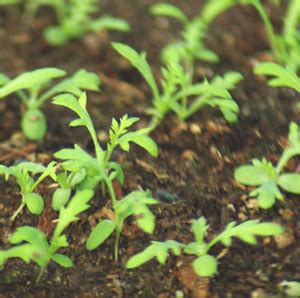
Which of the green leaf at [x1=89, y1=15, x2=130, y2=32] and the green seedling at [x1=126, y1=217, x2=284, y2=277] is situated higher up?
the green leaf at [x1=89, y1=15, x2=130, y2=32]

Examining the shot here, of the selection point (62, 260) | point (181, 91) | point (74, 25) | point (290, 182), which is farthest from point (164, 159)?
point (74, 25)

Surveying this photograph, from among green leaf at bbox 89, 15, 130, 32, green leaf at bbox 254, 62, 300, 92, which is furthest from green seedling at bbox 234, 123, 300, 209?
green leaf at bbox 89, 15, 130, 32

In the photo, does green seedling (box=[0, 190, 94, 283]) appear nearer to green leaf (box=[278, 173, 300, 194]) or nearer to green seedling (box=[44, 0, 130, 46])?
green leaf (box=[278, 173, 300, 194])

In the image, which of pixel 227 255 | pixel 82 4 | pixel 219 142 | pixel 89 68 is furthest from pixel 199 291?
pixel 82 4

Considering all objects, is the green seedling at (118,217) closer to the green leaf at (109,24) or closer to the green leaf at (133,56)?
the green leaf at (133,56)

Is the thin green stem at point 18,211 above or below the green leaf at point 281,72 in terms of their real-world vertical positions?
below

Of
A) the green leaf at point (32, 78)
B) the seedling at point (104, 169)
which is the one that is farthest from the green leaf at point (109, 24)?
the seedling at point (104, 169)

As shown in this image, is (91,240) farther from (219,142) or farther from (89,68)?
(89,68)
